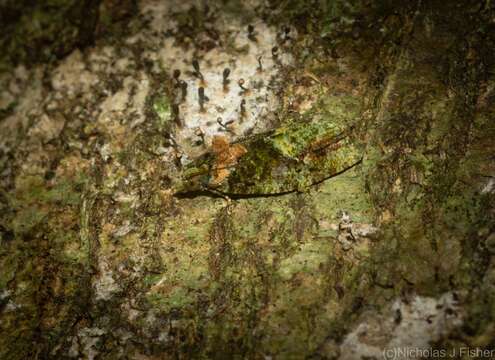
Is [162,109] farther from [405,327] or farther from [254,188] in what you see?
[405,327]

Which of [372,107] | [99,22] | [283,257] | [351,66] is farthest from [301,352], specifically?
[99,22]

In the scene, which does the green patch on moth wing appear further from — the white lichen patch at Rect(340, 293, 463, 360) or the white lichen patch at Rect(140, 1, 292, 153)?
the white lichen patch at Rect(340, 293, 463, 360)

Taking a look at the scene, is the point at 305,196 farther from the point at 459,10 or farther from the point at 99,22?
the point at 99,22

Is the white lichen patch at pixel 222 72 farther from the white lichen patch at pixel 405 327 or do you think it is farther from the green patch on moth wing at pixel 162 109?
the white lichen patch at pixel 405 327

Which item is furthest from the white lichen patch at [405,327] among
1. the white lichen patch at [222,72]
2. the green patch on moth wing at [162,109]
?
the green patch on moth wing at [162,109]

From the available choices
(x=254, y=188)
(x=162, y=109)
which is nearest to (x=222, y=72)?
(x=162, y=109)
